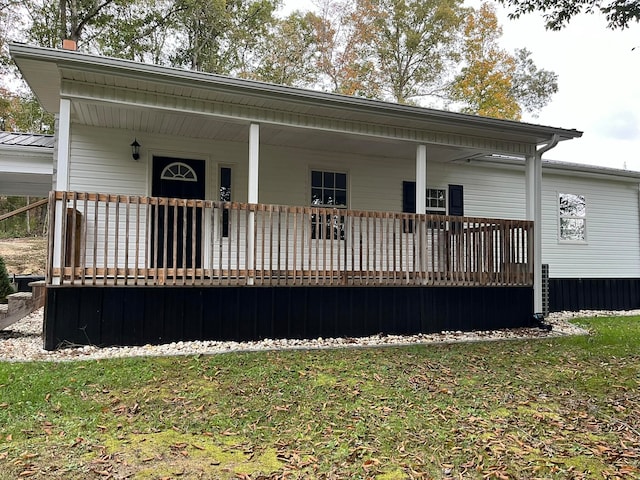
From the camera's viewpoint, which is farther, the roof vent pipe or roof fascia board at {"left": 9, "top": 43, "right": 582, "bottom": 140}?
the roof vent pipe

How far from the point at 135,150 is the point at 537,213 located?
21.8ft

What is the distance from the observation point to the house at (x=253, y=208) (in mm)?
5531

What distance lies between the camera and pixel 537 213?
26.4 feet

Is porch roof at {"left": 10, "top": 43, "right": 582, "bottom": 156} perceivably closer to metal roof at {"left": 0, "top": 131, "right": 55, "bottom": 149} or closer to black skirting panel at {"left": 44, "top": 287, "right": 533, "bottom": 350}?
metal roof at {"left": 0, "top": 131, "right": 55, "bottom": 149}

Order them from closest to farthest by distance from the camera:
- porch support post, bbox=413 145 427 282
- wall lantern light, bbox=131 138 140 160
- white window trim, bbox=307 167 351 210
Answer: porch support post, bbox=413 145 427 282, wall lantern light, bbox=131 138 140 160, white window trim, bbox=307 167 351 210

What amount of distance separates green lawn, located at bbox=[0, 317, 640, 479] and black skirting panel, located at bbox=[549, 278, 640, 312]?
508 cm

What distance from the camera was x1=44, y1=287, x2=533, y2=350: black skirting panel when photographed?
5578 mm

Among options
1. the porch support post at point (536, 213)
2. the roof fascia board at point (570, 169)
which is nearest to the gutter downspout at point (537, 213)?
the porch support post at point (536, 213)

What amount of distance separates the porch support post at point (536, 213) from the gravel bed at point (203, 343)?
621 millimetres

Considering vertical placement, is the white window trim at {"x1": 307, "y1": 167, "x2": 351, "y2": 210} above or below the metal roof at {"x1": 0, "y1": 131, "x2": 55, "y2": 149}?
below

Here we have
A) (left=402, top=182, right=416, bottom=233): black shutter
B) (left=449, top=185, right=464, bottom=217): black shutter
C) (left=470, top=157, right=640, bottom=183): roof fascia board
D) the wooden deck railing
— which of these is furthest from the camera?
(left=470, top=157, right=640, bottom=183): roof fascia board

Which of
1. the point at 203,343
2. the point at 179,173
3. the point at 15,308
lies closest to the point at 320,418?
the point at 203,343

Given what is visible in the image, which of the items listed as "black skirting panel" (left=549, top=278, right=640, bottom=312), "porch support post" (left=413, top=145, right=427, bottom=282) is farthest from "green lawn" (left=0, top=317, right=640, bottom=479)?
"black skirting panel" (left=549, top=278, right=640, bottom=312)

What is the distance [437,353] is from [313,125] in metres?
3.54
